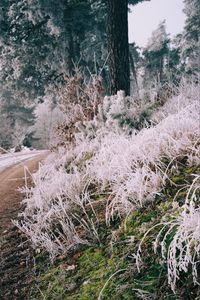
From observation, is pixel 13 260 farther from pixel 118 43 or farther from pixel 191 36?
pixel 191 36

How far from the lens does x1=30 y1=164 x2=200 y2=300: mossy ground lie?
7.61ft

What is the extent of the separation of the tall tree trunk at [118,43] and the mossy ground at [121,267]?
5.02 metres

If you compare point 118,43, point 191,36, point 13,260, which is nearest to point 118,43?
point 118,43

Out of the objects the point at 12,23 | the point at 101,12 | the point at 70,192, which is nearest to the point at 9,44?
the point at 12,23

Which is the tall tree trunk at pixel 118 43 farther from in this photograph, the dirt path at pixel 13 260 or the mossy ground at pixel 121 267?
the mossy ground at pixel 121 267

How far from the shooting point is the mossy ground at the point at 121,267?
232cm

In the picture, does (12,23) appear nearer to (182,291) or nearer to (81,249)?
(81,249)

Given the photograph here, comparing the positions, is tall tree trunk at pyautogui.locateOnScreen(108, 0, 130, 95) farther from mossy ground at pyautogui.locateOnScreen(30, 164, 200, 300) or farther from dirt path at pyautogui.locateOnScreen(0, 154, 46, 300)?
mossy ground at pyautogui.locateOnScreen(30, 164, 200, 300)

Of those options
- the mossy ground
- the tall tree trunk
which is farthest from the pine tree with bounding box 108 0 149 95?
the mossy ground

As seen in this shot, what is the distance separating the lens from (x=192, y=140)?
12.7 feet

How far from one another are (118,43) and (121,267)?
6.39 meters

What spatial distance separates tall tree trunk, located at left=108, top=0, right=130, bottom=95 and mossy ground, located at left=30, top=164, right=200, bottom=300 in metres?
5.02

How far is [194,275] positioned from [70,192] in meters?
A: 2.19

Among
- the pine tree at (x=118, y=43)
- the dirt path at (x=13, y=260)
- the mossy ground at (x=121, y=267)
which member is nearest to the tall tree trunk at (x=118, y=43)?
the pine tree at (x=118, y=43)
